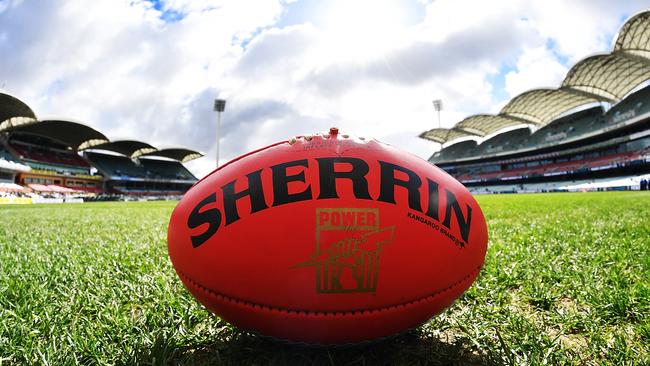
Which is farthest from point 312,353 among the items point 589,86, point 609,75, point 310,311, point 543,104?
point 543,104

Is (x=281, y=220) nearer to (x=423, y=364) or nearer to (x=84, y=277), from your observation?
(x=423, y=364)

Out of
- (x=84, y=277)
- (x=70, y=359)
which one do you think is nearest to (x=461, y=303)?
(x=70, y=359)

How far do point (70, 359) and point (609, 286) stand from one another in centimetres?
255

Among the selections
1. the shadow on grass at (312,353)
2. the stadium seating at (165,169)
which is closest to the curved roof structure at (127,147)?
the stadium seating at (165,169)

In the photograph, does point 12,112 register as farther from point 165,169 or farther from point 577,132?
point 577,132

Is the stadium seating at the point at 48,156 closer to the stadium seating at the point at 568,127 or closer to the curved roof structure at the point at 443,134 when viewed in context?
the curved roof structure at the point at 443,134

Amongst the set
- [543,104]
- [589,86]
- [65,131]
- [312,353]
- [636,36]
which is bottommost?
[312,353]

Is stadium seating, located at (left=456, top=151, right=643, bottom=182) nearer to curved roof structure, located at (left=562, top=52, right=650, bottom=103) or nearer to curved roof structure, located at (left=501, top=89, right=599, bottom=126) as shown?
curved roof structure, located at (left=501, top=89, right=599, bottom=126)

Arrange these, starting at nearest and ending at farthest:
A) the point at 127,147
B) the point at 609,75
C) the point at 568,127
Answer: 1. the point at 609,75
2. the point at 568,127
3. the point at 127,147

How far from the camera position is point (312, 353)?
135cm

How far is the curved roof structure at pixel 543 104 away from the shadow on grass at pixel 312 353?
147 feet

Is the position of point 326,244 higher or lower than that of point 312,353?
higher

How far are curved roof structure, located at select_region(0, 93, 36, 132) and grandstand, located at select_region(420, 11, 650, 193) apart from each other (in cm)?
5138

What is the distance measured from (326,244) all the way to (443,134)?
201 ft
